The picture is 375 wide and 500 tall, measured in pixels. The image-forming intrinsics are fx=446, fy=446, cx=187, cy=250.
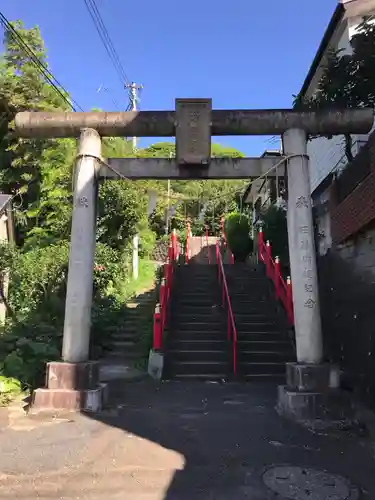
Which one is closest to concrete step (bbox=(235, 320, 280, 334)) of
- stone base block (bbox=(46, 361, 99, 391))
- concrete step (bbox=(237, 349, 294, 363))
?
concrete step (bbox=(237, 349, 294, 363))

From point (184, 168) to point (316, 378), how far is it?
13.3ft

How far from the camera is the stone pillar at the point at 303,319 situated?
21.3 feet

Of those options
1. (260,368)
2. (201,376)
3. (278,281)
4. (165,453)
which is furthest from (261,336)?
(165,453)

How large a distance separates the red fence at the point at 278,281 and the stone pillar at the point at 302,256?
144 inches

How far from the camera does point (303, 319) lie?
23.1ft

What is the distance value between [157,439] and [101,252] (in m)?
10.8

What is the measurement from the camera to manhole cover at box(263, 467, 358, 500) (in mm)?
4109

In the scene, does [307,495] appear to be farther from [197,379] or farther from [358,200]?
[197,379]

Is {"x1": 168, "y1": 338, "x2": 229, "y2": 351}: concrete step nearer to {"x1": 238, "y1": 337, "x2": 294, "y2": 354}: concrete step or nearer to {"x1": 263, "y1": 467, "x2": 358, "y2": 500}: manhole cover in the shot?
{"x1": 238, "y1": 337, "x2": 294, "y2": 354}: concrete step

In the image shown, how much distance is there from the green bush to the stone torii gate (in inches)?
603

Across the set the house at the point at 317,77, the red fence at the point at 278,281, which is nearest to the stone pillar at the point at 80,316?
the house at the point at 317,77

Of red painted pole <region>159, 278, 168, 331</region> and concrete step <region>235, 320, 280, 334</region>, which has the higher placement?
red painted pole <region>159, 278, 168, 331</region>

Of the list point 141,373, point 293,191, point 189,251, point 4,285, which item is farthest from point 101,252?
point 293,191

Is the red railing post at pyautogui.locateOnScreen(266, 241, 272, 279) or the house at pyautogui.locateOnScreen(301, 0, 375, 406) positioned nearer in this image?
the house at pyautogui.locateOnScreen(301, 0, 375, 406)
